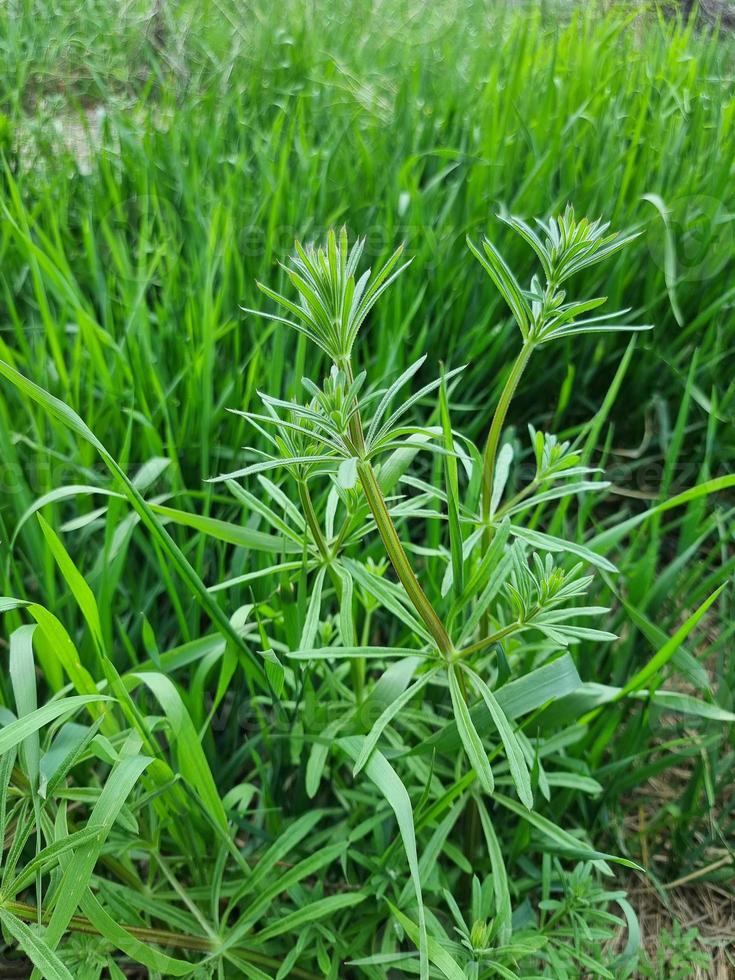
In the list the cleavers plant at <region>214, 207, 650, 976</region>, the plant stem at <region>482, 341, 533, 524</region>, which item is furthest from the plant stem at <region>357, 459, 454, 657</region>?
the plant stem at <region>482, 341, 533, 524</region>

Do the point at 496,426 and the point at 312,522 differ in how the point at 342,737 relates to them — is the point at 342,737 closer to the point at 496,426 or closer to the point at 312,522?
the point at 312,522

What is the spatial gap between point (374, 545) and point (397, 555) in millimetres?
385

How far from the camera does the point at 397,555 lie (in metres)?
0.61

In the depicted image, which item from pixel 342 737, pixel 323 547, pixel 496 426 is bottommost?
pixel 342 737

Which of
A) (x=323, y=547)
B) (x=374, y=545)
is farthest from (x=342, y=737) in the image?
(x=374, y=545)

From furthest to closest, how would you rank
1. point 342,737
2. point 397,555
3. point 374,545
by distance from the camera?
point 374,545, point 342,737, point 397,555

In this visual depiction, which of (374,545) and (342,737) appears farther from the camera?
(374,545)

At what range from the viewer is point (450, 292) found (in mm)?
1425

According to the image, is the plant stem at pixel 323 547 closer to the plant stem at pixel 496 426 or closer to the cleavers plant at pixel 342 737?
the cleavers plant at pixel 342 737

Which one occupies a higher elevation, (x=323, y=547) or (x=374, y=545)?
(x=323, y=547)

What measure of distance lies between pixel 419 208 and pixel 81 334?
68 centimetres

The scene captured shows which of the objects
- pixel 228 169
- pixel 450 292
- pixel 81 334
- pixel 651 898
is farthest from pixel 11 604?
pixel 228 169

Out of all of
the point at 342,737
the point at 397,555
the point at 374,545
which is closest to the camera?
the point at 397,555

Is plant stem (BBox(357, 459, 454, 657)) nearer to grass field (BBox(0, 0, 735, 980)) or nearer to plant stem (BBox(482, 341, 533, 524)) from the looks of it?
grass field (BBox(0, 0, 735, 980))
